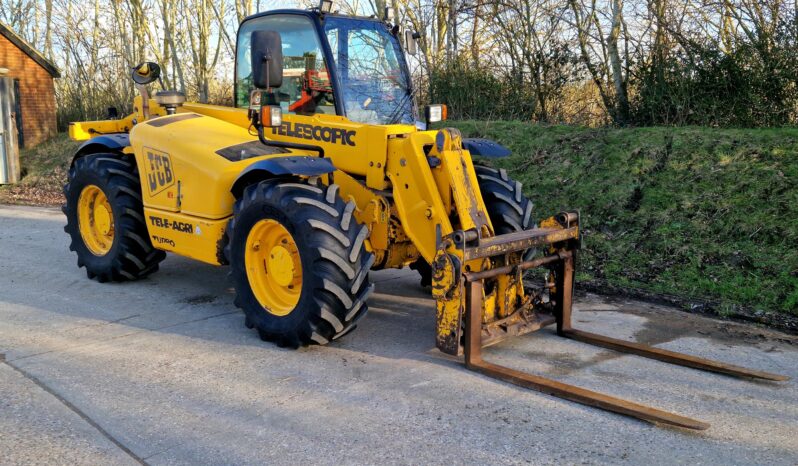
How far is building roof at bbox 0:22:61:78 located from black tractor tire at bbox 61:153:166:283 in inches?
561

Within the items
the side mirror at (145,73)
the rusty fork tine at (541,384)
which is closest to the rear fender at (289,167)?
the rusty fork tine at (541,384)

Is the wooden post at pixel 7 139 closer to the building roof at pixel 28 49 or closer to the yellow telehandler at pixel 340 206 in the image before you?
the building roof at pixel 28 49

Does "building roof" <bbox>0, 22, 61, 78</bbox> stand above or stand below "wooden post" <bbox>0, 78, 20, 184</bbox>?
above

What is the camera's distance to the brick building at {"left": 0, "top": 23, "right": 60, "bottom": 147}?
19281mm

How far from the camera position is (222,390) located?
4.46m

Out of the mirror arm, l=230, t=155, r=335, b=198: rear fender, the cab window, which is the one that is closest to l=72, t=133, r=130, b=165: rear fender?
the mirror arm

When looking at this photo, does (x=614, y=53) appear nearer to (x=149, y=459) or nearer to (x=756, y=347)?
(x=756, y=347)

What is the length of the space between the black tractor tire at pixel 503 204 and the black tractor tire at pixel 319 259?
1.14 meters

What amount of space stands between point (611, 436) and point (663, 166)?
600cm

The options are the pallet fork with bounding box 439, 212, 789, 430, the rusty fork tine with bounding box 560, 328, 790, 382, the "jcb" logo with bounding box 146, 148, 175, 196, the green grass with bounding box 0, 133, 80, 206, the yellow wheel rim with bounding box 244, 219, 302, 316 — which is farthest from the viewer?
the green grass with bounding box 0, 133, 80, 206

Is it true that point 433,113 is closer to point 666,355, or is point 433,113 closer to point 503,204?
point 503,204

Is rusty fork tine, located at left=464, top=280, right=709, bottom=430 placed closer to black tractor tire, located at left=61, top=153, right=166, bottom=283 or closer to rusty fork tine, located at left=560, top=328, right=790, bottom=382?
rusty fork tine, located at left=560, top=328, right=790, bottom=382

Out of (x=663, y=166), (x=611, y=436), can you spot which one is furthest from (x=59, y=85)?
(x=611, y=436)

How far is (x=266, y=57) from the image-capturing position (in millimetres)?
4988
